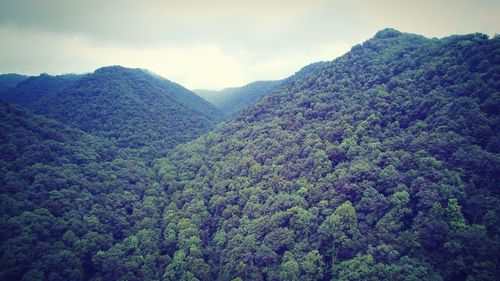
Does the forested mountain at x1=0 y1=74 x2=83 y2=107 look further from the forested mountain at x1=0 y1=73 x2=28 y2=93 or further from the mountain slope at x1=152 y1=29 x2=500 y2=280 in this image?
the mountain slope at x1=152 y1=29 x2=500 y2=280

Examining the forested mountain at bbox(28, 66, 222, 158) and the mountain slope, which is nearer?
the mountain slope

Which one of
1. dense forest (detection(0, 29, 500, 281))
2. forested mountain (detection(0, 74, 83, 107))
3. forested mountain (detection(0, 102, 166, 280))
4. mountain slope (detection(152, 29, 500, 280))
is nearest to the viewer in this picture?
mountain slope (detection(152, 29, 500, 280))

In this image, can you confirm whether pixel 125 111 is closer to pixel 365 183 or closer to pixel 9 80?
pixel 365 183

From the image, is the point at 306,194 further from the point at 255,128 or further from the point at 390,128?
the point at 255,128

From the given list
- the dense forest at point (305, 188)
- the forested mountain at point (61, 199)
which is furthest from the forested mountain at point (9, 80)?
the forested mountain at point (61, 199)

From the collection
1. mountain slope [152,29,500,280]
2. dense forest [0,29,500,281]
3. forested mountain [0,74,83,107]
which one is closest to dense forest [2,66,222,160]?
forested mountain [0,74,83,107]

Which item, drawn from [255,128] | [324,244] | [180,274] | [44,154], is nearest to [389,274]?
[324,244]
